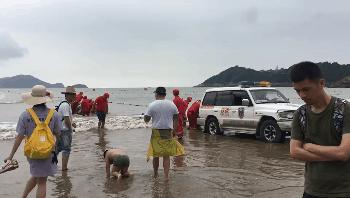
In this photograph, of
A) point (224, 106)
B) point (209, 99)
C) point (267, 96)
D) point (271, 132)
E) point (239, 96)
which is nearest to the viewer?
point (271, 132)

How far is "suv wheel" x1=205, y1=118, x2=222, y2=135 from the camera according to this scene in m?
17.2

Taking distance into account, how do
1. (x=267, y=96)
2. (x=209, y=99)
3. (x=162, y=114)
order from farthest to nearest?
1. (x=209, y=99)
2. (x=267, y=96)
3. (x=162, y=114)

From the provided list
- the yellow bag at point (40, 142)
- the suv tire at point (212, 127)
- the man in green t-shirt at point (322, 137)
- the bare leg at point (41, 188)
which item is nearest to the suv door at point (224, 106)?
the suv tire at point (212, 127)

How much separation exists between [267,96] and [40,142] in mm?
10845

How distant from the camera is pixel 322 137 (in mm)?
3307

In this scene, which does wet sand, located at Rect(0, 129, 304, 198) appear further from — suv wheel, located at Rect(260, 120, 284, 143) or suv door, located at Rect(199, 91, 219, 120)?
suv door, located at Rect(199, 91, 219, 120)

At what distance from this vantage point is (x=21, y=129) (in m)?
6.13

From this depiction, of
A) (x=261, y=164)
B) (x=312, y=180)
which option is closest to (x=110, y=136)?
(x=261, y=164)

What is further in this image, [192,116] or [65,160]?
[192,116]

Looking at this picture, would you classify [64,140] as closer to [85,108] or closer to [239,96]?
[239,96]

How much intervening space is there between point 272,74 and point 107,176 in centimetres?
9878

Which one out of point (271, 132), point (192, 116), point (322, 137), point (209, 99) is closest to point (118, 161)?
point (322, 137)

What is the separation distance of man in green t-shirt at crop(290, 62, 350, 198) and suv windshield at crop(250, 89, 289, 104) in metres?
12.0

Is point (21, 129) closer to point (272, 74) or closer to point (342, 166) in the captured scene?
point (342, 166)
